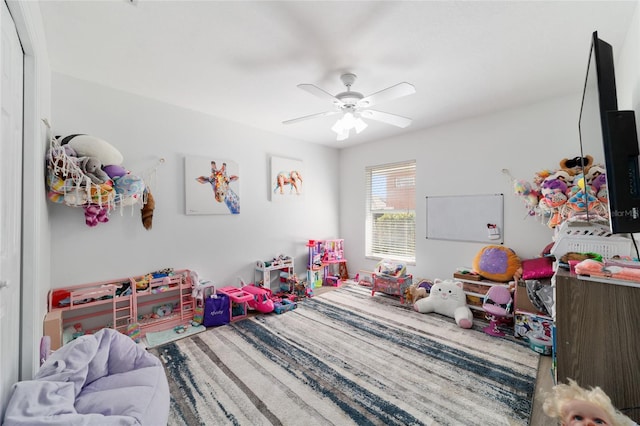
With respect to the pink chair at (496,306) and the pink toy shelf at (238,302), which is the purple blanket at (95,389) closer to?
the pink toy shelf at (238,302)

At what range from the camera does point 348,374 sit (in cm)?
193

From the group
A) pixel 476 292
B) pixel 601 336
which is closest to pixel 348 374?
pixel 601 336

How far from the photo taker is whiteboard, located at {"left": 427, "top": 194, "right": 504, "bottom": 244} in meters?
3.11

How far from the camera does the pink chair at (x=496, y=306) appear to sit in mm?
2508

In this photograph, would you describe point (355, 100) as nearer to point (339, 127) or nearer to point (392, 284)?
point (339, 127)

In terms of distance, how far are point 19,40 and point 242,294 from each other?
252 cm

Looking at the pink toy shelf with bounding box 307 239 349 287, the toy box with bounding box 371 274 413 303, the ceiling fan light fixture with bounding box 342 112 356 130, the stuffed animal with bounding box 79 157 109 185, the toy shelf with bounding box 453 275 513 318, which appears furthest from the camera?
the pink toy shelf with bounding box 307 239 349 287

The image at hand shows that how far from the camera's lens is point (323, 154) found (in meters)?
4.53

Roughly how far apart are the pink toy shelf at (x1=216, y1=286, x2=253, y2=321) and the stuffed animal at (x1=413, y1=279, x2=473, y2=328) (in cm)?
194

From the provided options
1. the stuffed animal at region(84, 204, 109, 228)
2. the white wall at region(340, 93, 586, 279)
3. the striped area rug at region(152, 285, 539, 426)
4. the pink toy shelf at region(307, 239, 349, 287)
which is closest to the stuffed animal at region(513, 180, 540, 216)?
the white wall at region(340, 93, 586, 279)

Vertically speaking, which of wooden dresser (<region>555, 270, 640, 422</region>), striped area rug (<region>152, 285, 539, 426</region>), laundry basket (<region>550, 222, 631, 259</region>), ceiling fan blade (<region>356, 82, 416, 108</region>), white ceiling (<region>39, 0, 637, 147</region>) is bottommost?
striped area rug (<region>152, 285, 539, 426</region>)

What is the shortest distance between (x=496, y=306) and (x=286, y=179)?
293 centimetres

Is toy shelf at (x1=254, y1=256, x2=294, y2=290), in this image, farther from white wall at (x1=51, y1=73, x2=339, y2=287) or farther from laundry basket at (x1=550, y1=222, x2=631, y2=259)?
laundry basket at (x1=550, y1=222, x2=631, y2=259)

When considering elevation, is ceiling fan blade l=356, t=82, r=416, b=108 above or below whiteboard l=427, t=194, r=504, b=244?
above
